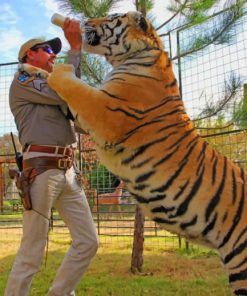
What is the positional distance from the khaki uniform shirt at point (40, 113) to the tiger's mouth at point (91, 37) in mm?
175

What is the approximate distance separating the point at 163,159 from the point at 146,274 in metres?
3.12

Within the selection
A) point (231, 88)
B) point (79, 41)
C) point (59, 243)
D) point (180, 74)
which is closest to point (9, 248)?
point (59, 243)

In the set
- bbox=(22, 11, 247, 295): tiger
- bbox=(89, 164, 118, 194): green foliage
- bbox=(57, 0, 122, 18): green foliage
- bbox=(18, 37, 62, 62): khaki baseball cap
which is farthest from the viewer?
bbox=(89, 164, 118, 194): green foliage

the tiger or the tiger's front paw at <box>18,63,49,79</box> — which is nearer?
the tiger

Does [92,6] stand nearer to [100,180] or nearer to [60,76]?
[60,76]

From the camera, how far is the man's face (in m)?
3.52

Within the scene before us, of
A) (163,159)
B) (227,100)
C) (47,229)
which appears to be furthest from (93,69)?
(163,159)

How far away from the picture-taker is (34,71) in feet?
10.9

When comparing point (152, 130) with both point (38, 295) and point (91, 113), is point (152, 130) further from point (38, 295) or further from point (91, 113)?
point (38, 295)

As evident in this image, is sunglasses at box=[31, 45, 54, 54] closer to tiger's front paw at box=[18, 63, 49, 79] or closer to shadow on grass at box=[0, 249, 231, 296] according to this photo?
tiger's front paw at box=[18, 63, 49, 79]

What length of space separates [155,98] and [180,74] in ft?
13.5

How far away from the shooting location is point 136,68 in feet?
9.00

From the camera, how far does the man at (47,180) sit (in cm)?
316

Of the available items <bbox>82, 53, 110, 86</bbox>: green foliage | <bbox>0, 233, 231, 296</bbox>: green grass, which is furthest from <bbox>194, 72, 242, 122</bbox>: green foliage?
<bbox>0, 233, 231, 296</bbox>: green grass
